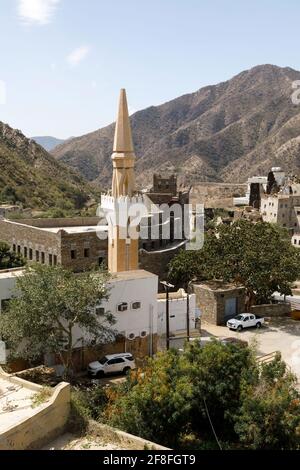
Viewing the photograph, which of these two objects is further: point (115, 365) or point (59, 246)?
point (59, 246)

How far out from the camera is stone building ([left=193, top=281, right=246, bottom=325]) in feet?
93.1

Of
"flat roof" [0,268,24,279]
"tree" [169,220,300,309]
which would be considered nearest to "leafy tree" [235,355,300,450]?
"flat roof" [0,268,24,279]

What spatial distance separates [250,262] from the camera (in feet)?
97.1

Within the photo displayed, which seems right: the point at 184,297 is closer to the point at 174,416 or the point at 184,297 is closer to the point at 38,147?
the point at 174,416

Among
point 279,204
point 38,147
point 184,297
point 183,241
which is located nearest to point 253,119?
point 38,147

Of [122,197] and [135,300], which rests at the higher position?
[122,197]

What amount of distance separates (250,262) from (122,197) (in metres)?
7.77

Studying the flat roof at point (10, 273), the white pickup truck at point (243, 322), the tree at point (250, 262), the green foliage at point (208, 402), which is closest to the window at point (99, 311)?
the flat roof at point (10, 273)

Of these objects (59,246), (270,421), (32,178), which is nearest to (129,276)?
(270,421)

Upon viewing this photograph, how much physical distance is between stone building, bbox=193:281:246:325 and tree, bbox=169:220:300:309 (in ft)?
2.98

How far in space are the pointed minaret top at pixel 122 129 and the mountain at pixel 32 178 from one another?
40527 mm

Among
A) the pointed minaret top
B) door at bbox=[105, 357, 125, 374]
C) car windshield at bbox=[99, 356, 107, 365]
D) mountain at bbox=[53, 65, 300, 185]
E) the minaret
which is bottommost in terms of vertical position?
door at bbox=[105, 357, 125, 374]

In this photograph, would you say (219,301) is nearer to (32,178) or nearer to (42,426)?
(42,426)

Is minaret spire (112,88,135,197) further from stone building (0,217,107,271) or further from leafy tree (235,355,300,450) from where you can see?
leafy tree (235,355,300,450)
